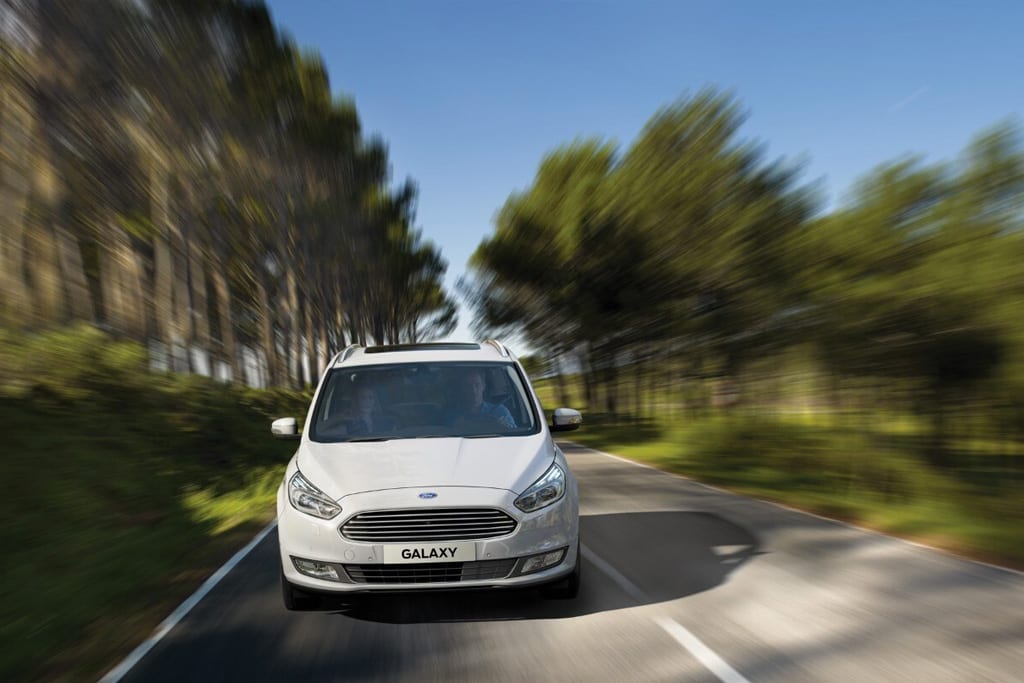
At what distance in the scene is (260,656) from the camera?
452cm

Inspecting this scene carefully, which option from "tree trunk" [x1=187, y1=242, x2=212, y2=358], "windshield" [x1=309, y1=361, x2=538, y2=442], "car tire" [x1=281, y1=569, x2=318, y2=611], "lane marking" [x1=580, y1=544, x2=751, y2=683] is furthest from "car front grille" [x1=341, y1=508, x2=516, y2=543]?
"tree trunk" [x1=187, y1=242, x2=212, y2=358]

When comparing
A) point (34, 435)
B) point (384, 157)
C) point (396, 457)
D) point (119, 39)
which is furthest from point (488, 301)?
point (396, 457)

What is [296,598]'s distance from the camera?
5277 mm

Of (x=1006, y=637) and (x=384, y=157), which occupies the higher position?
(x=384, y=157)

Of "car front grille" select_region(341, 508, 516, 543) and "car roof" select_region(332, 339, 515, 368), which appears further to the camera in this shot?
"car roof" select_region(332, 339, 515, 368)

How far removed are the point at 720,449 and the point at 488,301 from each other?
920 inches

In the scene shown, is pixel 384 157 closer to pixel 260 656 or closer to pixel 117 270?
pixel 117 270

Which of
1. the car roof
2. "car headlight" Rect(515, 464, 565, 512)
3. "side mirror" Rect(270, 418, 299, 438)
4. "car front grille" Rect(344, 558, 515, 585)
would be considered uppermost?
the car roof

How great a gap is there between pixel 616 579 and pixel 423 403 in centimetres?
186

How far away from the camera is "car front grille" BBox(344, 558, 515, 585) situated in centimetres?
487

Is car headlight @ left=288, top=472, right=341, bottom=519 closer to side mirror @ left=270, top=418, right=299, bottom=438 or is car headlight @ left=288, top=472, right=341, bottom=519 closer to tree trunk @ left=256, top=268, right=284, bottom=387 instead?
side mirror @ left=270, top=418, right=299, bottom=438

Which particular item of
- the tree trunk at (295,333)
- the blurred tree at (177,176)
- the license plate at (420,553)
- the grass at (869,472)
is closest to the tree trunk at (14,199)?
the blurred tree at (177,176)

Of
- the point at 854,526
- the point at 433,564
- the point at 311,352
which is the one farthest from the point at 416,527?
the point at 311,352

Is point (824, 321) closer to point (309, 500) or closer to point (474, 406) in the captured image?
point (474, 406)
